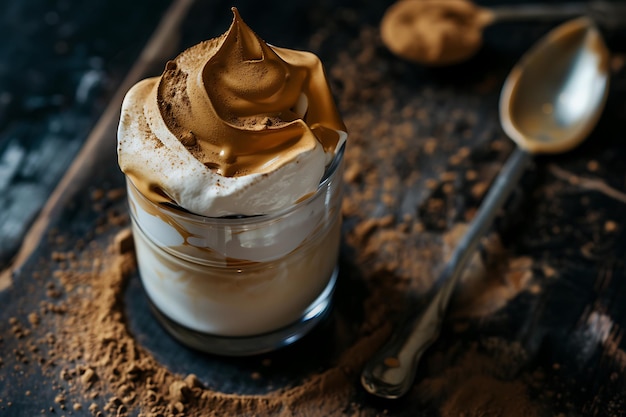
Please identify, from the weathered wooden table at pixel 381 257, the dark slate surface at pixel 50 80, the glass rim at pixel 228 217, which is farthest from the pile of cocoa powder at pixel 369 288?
the glass rim at pixel 228 217

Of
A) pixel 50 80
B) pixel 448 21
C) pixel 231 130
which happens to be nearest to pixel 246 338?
pixel 231 130

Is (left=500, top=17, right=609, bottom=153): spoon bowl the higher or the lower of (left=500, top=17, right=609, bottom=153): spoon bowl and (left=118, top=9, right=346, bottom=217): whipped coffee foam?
the lower

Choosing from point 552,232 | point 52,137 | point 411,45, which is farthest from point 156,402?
point 411,45

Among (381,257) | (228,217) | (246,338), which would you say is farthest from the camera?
(381,257)

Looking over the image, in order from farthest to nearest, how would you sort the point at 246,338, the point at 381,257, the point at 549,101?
the point at 549,101, the point at 381,257, the point at 246,338

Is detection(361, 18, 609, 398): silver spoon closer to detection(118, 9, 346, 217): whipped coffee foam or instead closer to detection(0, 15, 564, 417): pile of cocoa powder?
detection(0, 15, 564, 417): pile of cocoa powder

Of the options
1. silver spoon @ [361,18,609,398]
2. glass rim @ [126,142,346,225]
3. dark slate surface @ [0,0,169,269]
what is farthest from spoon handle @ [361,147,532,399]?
dark slate surface @ [0,0,169,269]

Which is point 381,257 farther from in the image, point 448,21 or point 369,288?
point 448,21
